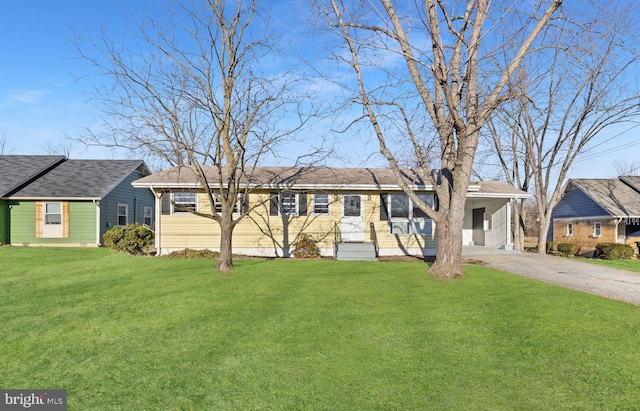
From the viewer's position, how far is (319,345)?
5.56 m

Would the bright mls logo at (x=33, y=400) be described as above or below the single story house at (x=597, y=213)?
below

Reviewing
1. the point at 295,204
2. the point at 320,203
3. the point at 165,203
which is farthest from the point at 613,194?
the point at 165,203

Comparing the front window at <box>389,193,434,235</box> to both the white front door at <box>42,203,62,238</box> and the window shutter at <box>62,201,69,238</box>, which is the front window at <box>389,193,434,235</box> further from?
the white front door at <box>42,203,62,238</box>

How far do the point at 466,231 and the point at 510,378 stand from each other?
674 inches

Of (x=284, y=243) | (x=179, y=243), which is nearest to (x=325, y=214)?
(x=284, y=243)

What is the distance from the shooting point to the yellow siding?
1598 centimetres

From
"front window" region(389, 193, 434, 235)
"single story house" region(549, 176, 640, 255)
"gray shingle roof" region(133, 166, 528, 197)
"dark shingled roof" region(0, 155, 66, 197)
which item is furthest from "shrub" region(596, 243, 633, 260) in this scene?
"dark shingled roof" region(0, 155, 66, 197)

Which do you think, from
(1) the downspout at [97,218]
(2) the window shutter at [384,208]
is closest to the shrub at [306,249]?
(2) the window shutter at [384,208]

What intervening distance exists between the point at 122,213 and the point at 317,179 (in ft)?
40.9

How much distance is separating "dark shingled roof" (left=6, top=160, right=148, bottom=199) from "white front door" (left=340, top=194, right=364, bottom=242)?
39.8ft

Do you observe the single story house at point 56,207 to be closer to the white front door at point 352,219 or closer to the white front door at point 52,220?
the white front door at point 52,220

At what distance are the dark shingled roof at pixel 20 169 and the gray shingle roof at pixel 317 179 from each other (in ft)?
29.9

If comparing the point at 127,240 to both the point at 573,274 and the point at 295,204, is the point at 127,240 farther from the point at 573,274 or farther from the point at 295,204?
the point at 573,274

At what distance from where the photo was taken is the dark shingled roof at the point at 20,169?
798 inches
